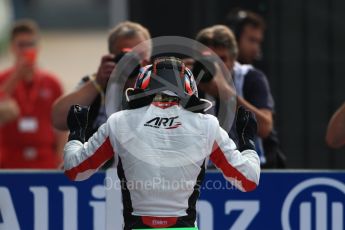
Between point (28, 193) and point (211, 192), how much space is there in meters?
1.20

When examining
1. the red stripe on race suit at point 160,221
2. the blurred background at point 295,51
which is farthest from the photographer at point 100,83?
the blurred background at point 295,51

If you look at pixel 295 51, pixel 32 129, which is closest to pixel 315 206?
pixel 295 51

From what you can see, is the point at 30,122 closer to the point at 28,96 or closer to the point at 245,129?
the point at 28,96

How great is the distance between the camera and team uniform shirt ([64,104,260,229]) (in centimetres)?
518

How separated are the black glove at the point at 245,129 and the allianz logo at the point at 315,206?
135cm

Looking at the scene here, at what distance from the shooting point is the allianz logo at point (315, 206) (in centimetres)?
670

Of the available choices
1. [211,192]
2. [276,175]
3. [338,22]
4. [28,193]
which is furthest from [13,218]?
[338,22]

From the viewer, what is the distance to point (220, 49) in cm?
702

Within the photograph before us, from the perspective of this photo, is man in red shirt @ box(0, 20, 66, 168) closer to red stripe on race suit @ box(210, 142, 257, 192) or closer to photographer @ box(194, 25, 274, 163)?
photographer @ box(194, 25, 274, 163)

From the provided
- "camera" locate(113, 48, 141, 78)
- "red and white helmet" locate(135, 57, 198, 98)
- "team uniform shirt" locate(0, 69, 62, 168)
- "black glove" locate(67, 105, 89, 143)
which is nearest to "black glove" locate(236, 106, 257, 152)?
"red and white helmet" locate(135, 57, 198, 98)

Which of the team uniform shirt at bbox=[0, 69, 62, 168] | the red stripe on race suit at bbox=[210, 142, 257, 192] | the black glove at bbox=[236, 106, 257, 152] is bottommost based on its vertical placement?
the team uniform shirt at bbox=[0, 69, 62, 168]

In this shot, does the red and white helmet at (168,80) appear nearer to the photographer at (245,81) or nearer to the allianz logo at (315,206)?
the photographer at (245,81)

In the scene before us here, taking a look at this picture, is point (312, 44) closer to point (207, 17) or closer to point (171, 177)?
point (207, 17)

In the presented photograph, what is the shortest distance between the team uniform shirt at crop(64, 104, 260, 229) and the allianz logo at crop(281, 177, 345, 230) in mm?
1437
